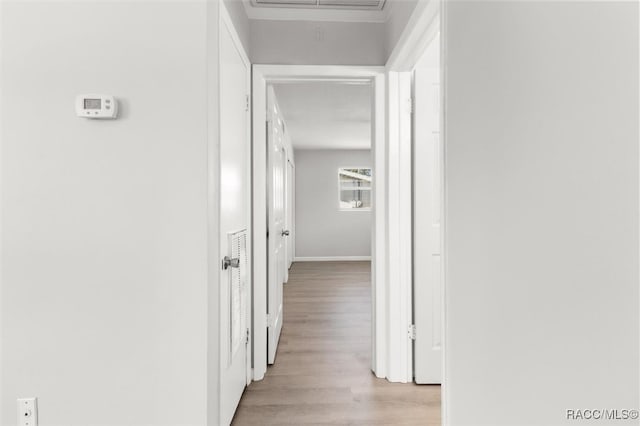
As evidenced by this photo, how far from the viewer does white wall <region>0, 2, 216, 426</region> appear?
144 centimetres

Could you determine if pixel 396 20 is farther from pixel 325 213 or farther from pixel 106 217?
pixel 325 213

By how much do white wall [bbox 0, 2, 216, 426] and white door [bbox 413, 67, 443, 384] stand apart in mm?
1343

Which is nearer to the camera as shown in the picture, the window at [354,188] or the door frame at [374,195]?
the door frame at [374,195]

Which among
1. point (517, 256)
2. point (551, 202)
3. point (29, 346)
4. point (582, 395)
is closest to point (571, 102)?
point (551, 202)

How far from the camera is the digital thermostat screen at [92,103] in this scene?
1.43 m

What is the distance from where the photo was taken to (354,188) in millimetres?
8297

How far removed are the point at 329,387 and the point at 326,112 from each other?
358 cm

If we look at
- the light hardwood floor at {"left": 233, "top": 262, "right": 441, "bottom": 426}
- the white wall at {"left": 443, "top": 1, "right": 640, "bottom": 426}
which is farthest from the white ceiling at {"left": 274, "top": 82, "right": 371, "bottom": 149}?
the light hardwood floor at {"left": 233, "top": 262, "right": 441, "bottom": 426}

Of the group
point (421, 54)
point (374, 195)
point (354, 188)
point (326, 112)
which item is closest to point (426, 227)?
point (374, 195)

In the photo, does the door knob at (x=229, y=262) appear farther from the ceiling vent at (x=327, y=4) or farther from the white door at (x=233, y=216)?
the ceiling vent at (x=327, y=4)

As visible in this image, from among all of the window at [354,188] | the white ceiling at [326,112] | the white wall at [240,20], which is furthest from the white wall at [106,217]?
the window at [354,188]

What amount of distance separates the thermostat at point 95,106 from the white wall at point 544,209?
130cm

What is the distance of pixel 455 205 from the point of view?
1.34 meters

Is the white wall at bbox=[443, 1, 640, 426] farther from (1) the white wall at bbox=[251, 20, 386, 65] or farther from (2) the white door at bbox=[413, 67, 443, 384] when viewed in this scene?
(1) the white wall at bbox=[251, 20, 386, 65]
